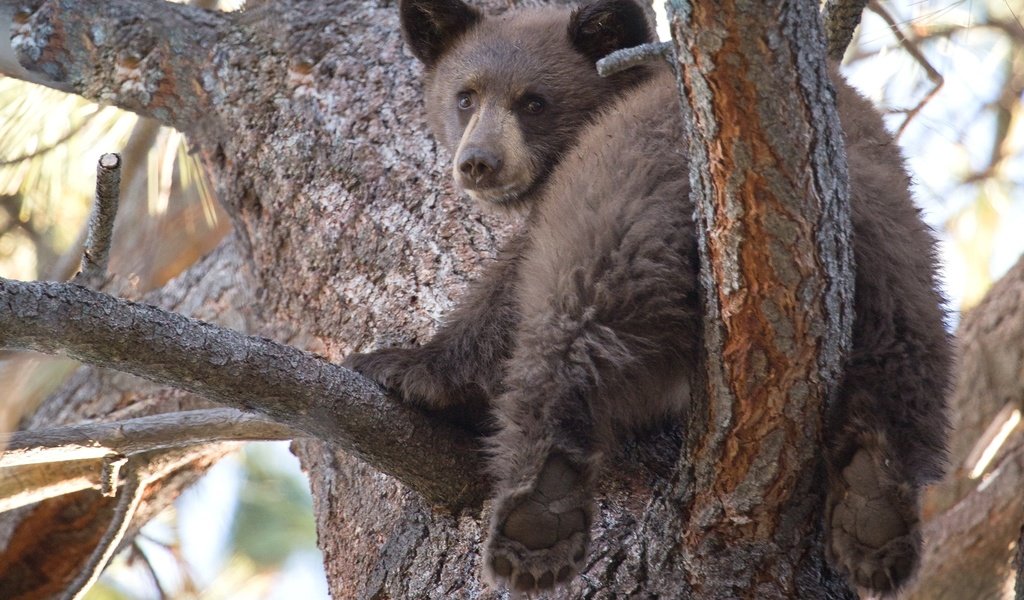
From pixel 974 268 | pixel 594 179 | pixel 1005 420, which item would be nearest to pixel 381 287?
pixel 594 179

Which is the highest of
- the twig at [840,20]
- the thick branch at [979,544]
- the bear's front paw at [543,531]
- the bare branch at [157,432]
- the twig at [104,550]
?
the twig at [840,20]

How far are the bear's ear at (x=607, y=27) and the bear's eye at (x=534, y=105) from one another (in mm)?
260

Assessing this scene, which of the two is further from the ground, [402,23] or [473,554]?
[402,23]

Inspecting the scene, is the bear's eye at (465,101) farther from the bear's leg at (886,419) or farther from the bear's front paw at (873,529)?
the bear's front paw at (873,529)

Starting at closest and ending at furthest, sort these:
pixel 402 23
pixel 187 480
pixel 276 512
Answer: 1. pixel 402 23
2. pixel 187 480
3. pixel 276 512

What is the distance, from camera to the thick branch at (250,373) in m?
2.16

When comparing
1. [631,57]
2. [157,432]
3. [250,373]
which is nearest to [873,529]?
[631,57]

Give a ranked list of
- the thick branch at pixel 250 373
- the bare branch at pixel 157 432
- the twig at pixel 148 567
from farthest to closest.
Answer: the twig at pixel 148 567
the bare branch at pixel 157 432
the thick branch at pixel 250 373

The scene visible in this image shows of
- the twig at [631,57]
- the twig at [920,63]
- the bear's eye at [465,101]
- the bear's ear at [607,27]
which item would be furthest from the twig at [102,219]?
the twig at [920,63]

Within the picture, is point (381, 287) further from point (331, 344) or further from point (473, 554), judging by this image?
point (473, 554)

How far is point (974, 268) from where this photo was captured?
20.9 ft

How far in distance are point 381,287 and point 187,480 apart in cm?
207

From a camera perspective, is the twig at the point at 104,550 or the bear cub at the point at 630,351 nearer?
the bear cub at the point at 630,351

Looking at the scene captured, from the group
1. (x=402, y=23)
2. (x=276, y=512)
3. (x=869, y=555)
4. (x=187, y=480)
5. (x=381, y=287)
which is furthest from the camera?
(x=276, y=512)
